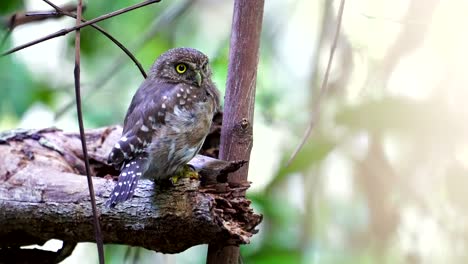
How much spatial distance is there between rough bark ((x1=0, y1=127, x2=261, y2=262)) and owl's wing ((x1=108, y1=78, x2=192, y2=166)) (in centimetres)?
9

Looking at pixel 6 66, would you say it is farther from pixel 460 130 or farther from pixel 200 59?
pixel 460 130

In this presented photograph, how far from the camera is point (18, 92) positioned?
2.88 metres

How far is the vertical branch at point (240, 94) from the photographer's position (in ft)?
5.56

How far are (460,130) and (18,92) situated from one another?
1818 millimetres

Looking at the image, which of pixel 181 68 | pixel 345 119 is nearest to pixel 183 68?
pixel 181 68

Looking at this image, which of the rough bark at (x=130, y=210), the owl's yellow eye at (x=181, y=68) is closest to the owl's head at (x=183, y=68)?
the owl's yellow eye at (x=181, y=68)

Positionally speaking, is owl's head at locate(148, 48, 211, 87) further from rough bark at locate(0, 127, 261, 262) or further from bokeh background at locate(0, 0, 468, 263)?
bokeh background at locate(0, 0, 468, 263)

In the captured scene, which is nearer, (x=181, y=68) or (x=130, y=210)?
(x=130, y=210)

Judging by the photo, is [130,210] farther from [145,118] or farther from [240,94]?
[240,94]

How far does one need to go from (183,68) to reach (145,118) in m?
0.30

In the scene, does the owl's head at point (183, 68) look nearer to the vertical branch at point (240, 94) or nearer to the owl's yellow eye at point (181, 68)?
the owl's yellow eye at point (181, 68)

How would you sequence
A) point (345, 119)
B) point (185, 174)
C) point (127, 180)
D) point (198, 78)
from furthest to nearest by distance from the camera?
point (345, 119), point (198, 78), point (185, 174), point (127, 180)

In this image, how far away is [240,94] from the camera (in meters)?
1.72

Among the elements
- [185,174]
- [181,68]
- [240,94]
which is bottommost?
[185,174]
